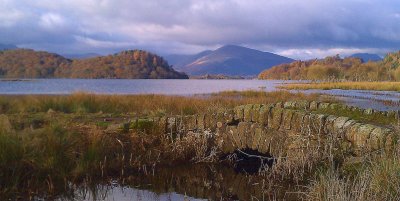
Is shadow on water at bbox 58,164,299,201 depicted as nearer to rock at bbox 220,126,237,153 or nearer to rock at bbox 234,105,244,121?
rock at bbox 220,126,237,153

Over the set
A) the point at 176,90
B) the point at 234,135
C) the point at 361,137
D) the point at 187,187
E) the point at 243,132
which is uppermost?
the point at 361,137

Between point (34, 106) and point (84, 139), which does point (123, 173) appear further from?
point (34, 106)

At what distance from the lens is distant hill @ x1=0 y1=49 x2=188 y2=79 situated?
160m

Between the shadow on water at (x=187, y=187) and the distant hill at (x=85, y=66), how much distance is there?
155m

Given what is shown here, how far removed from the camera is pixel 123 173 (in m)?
10.2

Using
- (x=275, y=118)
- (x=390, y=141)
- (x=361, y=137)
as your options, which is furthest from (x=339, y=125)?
(x=275, y=118)

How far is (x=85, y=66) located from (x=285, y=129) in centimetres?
16988

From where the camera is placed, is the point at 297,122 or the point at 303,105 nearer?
the point at 297,122

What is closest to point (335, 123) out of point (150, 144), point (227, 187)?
point (227, 187)

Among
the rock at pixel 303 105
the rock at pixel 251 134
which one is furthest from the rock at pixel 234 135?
the rock at pixel 303 105

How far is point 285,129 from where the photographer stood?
10.6 metres

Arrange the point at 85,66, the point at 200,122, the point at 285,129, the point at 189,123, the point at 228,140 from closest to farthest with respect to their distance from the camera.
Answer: the point at 285,129 → the point at 228,140 → the point at 200,122 → the point at 189,123 → the point at 85,66

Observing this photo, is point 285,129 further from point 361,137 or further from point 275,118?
point 361,137

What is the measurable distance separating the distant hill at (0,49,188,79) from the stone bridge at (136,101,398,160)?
505ft
